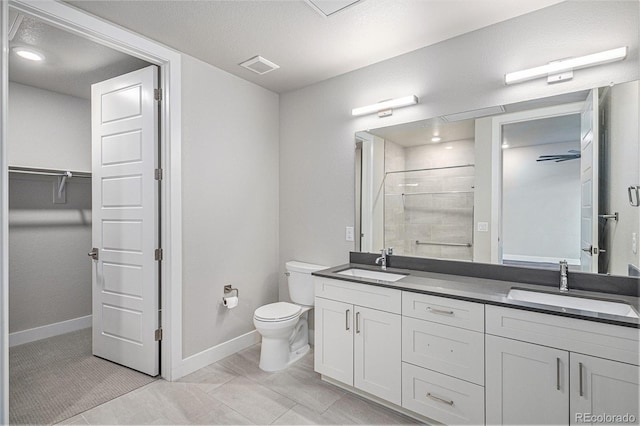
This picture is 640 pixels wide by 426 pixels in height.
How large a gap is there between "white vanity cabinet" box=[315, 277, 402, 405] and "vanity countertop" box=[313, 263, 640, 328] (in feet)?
0.31

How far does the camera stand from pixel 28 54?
250 centimetres

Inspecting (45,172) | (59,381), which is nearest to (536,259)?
(59,381)

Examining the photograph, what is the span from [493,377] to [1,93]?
2863 millimetres

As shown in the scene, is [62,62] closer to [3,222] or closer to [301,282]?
[3,222]

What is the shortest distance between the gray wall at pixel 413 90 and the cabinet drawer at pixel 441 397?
3.96 ft

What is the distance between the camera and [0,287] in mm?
1609

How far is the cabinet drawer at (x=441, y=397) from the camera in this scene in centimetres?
169

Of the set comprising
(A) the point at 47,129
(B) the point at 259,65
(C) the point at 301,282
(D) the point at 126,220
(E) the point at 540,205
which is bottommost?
(C) the point at 301,282

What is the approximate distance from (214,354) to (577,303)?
8.47 feet

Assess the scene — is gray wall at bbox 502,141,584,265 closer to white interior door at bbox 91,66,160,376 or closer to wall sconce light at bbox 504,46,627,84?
wall sconce light at bbox 504,46,627,84

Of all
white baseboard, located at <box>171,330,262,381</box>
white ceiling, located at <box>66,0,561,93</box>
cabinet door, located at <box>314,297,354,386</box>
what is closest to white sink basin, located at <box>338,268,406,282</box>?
cabinet door, located at <box>314,297,354,386</box>

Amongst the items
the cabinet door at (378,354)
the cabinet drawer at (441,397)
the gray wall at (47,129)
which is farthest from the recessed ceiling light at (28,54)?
the cabinet drawer at (441,397)

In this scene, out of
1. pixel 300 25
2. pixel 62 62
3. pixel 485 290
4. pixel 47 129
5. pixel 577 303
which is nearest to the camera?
pixel 577 303

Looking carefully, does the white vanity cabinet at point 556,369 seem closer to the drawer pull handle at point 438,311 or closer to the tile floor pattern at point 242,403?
the drawer pull handle at point 438,311
